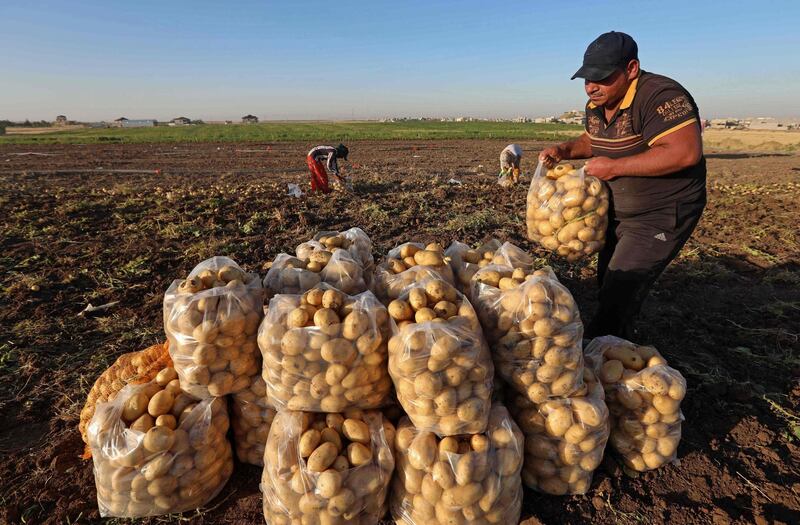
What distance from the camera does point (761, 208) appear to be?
29.2ft

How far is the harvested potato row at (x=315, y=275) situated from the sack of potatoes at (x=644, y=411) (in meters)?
1.63

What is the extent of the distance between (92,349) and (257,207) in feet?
→ 18.5

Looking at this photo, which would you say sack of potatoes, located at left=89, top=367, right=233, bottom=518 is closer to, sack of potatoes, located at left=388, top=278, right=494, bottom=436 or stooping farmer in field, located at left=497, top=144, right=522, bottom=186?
sack of potatoes, located at left=388, top=278, right=494, bottom=436

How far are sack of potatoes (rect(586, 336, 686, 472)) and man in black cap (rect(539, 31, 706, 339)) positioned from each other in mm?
684

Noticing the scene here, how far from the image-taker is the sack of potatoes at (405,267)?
262cm

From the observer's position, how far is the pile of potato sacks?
6.77 ft

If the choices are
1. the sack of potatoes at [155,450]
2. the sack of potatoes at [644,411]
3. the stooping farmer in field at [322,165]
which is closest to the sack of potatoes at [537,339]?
the sack of potatoes at [644,411]

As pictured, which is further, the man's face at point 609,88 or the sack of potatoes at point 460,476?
the man's face at point 609,88

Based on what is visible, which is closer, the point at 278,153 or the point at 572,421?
the point at 572,421

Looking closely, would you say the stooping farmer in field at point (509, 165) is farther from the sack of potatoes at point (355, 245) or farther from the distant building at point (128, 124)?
the distant building at point (128, 124)

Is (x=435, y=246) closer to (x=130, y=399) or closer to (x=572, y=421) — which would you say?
(x=572, y=421)

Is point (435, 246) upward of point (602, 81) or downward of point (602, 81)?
downward

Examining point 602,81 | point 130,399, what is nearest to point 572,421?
point 602,81

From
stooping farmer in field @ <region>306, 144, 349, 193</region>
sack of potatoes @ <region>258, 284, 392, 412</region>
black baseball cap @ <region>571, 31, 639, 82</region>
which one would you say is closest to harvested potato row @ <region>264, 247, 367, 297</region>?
sack of potatoes @ <region>258, 284, 392, 412</region>
